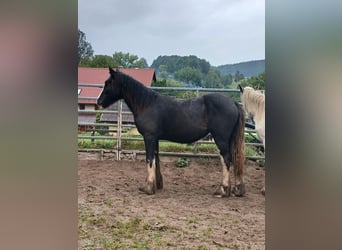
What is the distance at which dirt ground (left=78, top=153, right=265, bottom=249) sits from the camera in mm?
1357

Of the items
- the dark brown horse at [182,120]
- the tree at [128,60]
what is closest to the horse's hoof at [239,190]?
the dark brown horse at [182,120]

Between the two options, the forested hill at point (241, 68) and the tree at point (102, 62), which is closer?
the forested hill at point (241, 68)

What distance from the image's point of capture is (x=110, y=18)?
1.98 meters

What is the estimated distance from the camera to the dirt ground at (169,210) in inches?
53.4

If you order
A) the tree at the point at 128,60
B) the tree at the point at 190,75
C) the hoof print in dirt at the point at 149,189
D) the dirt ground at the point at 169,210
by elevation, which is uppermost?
the tree at the point at 128,60

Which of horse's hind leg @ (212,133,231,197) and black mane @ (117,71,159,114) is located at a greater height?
black mane @ (117,71,159,114)

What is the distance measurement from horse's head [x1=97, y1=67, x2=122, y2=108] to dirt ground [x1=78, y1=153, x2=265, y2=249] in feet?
2.17

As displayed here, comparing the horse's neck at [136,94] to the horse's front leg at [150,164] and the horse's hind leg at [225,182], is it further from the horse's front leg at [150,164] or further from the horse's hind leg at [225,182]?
the horse's hind leg at [225,182]

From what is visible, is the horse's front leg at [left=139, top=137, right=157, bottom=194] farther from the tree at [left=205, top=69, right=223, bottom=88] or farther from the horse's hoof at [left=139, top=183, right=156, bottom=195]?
the tree at [left=205, top=69, right=223, bottom=88]

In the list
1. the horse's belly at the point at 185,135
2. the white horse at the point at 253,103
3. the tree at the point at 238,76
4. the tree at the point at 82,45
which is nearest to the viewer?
the tree at the point at 82,45

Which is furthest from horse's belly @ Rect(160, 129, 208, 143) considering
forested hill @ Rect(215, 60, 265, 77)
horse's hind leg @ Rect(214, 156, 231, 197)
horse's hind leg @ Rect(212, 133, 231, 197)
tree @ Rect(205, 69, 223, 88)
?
tree @ Rect(205, 69, 223, 88)

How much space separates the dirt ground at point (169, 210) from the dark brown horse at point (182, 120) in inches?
7.0

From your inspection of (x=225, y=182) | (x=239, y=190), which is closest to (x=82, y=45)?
(x=225, y=182)
